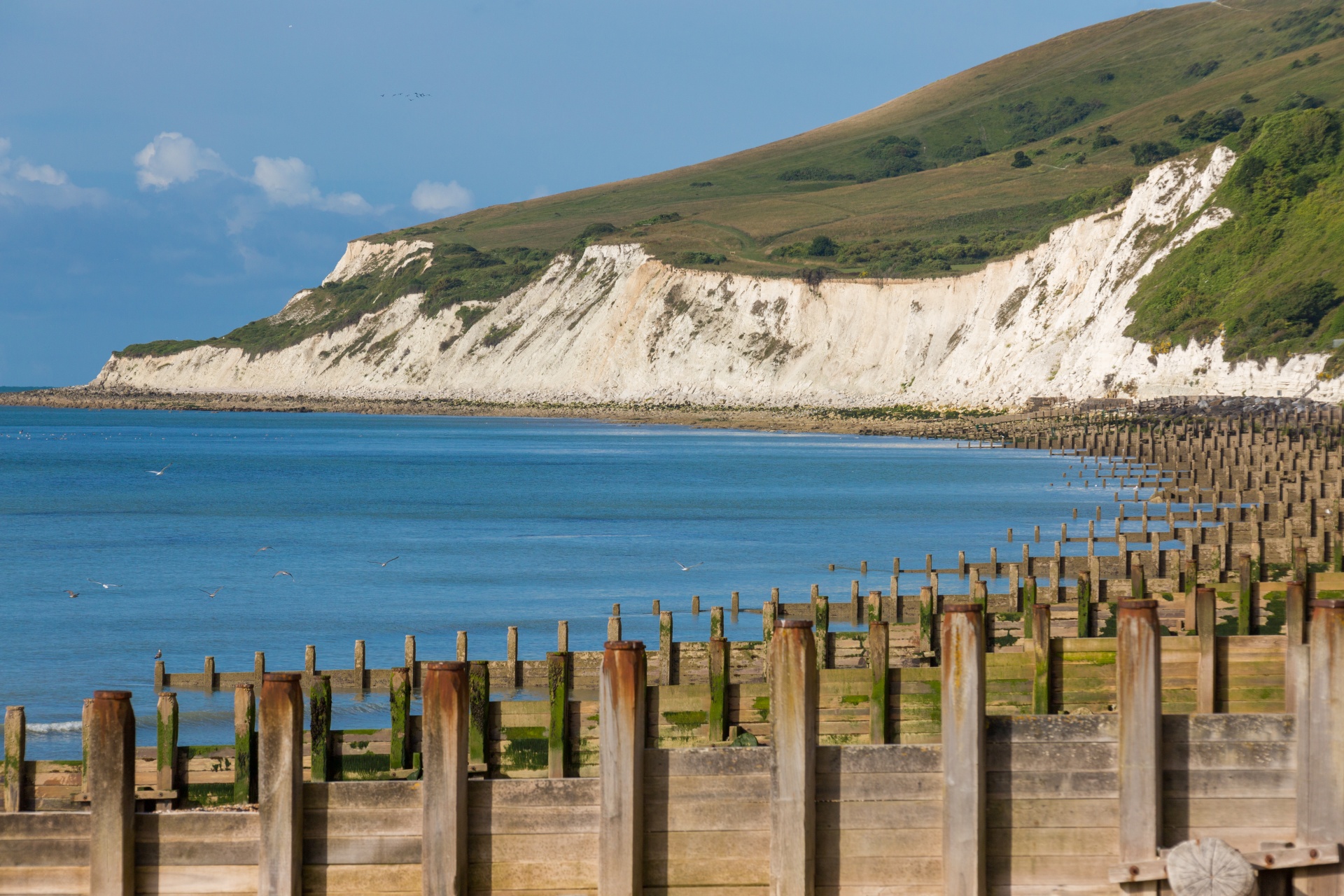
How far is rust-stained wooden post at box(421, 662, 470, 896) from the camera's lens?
8.69 meters

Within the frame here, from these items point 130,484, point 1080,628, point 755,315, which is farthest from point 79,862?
point 755,315

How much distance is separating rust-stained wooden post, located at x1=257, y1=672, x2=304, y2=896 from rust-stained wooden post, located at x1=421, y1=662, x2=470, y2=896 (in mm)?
707

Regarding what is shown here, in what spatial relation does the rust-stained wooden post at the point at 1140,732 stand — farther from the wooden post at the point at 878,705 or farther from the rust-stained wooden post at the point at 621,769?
the rust-stained wooden post at the point at 621,769

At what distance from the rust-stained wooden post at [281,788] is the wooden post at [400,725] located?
1970mm

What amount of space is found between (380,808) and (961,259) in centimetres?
13616

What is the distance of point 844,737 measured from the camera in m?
10.6

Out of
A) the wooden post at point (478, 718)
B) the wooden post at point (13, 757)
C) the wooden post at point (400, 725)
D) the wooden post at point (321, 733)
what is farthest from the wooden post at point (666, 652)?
the wooden post at point (13, 757)

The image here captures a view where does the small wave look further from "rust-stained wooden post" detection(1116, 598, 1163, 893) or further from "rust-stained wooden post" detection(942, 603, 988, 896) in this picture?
"rust-stained wooden post" detection(1116, 598, 1163, 893)

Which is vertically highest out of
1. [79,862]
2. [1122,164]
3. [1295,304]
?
[1122,164]

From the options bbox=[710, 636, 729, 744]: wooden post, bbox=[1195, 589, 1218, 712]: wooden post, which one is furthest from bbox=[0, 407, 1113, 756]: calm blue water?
bbox=[1195, 589, 1218, 712]: wooden post

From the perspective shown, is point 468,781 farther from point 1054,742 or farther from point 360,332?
point 360,332

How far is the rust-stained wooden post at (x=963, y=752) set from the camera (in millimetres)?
8945

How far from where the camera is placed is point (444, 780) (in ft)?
28.7

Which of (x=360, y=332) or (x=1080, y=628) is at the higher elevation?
(x=360, y=332)
